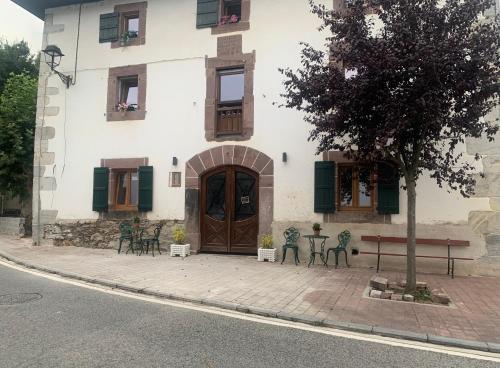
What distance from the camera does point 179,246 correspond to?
10906 mm

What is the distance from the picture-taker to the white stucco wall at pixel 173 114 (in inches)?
412

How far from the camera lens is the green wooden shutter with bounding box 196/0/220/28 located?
11531 millimetres

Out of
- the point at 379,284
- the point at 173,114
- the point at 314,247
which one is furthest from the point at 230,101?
the point at 379,284

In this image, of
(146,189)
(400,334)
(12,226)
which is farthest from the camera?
(12,226)

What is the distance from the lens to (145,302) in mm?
6355

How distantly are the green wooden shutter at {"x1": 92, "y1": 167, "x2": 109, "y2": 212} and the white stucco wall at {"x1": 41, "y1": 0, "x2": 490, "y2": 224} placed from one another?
32 cm

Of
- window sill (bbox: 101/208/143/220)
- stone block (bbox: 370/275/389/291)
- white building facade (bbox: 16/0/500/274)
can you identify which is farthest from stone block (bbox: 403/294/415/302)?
window sill (bbox: 101/208/143/220)

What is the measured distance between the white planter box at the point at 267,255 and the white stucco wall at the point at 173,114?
86 cm

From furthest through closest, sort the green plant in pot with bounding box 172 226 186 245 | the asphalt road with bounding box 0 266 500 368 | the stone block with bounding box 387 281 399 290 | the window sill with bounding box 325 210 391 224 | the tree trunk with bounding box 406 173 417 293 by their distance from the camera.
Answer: the green plant in pot with bounding box 172 226 186 245
the window sill with bounding box 325 210 391 224
the stone block with bounding box 387 281 399 290
the tree trunk with bounding box 406 173 417 293
the asphalt road with bounding box 0 266 500 368

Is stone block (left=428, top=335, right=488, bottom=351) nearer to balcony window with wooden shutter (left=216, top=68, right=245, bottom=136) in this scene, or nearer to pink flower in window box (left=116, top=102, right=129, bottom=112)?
balcony window with wooden shutter (left=216, top=68, right=245, bottom=136)

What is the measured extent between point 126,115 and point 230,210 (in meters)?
4.04

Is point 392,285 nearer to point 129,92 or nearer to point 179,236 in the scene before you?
point 179,236

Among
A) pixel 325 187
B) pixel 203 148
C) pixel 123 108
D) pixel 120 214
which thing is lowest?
pixel 120 214

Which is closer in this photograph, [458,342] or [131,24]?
[458,342]
